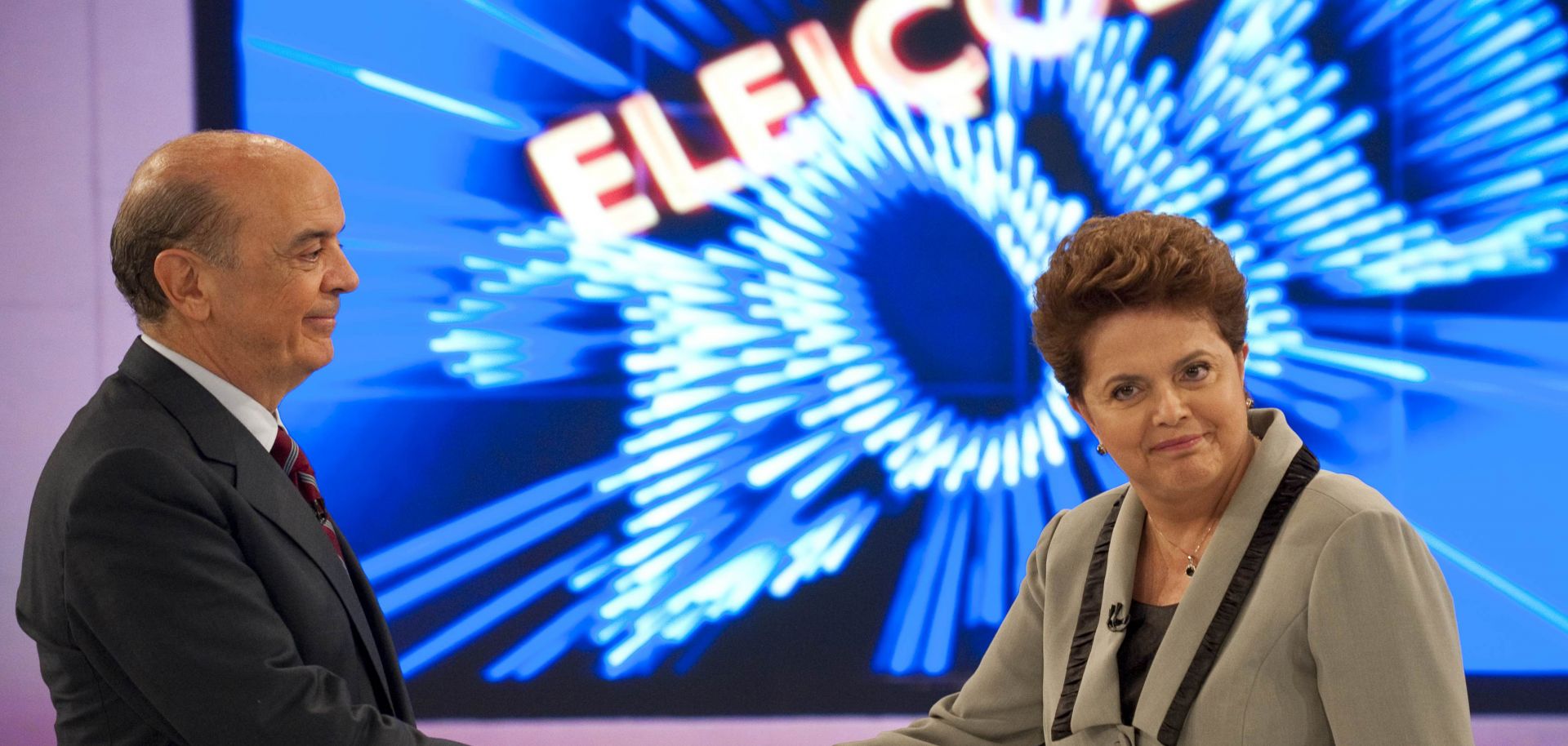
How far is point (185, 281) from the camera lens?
164cm

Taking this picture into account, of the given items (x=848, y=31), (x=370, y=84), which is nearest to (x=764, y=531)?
(x=848, y=31)

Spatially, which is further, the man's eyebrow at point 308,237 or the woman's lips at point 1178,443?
the man's eyebrow at point 308,237

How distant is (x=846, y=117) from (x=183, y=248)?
243cm

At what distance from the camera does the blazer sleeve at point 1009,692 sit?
73.0 inches

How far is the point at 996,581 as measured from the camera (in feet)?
12.5

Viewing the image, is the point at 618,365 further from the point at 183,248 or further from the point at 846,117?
the point at 183,248

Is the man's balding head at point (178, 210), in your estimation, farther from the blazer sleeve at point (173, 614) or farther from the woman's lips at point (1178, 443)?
the woman's lips at point (1178, 443)

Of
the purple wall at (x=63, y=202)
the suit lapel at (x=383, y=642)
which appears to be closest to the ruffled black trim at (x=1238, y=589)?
the suit lapel at (x=383, y=642)

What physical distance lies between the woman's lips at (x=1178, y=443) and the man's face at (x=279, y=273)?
109 cm

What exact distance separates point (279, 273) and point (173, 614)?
0.47 metres

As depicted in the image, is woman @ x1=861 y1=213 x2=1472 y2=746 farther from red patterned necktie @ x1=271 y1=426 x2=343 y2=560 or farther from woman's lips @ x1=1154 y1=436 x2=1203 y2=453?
red patterned necktie @ x1=271 y1=426 x2=343 y2=560

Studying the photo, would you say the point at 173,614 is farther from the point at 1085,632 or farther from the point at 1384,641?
the point at 1384,641

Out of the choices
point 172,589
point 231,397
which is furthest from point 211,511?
point 231,397

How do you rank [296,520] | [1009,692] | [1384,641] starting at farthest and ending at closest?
[1009,692] → [296,520] → [1384,641]
